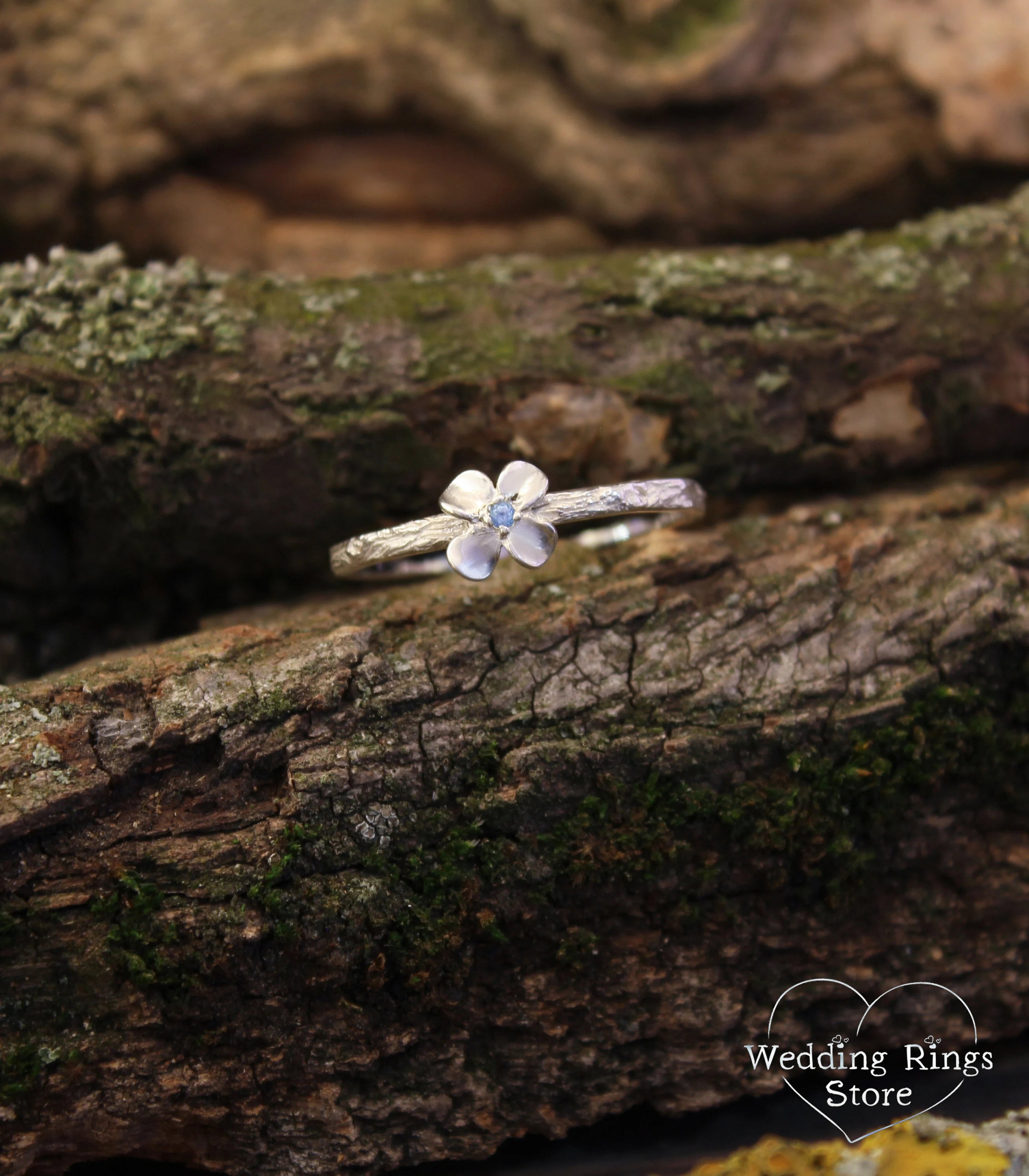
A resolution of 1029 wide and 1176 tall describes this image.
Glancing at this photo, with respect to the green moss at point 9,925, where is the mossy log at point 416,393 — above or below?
above

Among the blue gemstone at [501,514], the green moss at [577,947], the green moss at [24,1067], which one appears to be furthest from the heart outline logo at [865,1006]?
the green moss at [24,1067]

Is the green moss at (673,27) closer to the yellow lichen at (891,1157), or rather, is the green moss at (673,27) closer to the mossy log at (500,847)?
the mossy log at (500,847)

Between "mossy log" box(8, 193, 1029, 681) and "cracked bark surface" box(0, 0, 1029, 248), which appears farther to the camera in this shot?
"cracked bark surface" box(0, 0, 1029, 248)

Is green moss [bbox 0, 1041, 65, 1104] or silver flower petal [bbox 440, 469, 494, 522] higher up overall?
silver flower petal [bbox 440, 469, 494, 522]

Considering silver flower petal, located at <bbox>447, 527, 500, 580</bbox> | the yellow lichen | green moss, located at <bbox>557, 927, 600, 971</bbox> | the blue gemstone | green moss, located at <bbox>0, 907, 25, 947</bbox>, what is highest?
the blue gemstone

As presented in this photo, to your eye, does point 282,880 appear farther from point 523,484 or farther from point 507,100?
point 507,100

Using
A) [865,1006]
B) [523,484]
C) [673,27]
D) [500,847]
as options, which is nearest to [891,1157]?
[865,1006]

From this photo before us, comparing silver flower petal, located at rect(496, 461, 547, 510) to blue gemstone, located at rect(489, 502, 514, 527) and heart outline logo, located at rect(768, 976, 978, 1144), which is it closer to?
blue gemstone, located at rect(489, 502, 514, 527)
